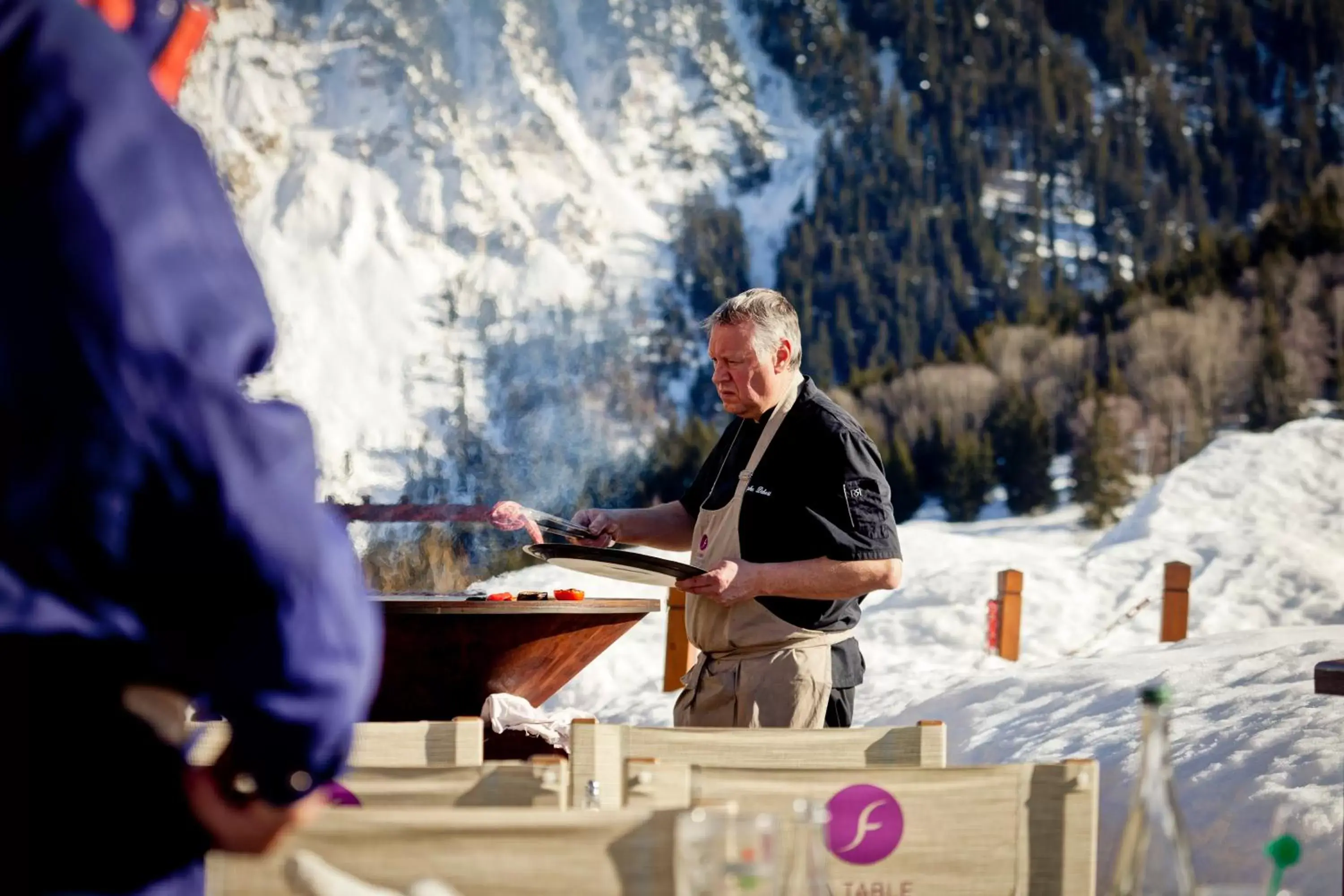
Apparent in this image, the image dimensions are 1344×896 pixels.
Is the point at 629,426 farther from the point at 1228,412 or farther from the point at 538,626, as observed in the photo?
the point at 538,626

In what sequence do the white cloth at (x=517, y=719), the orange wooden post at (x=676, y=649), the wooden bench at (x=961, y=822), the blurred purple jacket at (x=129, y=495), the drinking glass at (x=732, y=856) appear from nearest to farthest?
the blurred purple jacket at (x=129, y=495)
the drinking glass at (x=732, y=856)
the wooden bench at (x=961, y=822)
the white cloth at (x=517, y=719)
the orange wooden post at (x=676, y=649)

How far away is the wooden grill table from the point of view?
11.8 feet

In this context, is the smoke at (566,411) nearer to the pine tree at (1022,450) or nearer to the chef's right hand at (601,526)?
the pine tree at (1022,450)

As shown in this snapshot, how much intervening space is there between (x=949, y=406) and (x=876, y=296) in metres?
2.42

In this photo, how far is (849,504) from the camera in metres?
3.17

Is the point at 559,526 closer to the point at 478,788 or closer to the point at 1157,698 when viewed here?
the point at 478,788

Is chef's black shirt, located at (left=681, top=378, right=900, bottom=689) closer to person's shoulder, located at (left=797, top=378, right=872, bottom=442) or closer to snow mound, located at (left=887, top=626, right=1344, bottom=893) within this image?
person's shoulder, located at (left=797, top=378, right=872, bottom=442)

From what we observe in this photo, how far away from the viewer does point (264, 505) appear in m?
0.82

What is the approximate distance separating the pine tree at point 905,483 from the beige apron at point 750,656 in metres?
17.4

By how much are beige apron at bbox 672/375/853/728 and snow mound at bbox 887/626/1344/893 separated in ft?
3.48

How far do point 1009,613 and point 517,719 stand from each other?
5920 millimetres

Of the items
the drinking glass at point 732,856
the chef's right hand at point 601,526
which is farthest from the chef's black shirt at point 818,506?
the drinking glass at point 732,856

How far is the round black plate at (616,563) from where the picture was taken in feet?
10.1

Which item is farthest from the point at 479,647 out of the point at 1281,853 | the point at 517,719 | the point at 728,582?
the point at 1281,853
